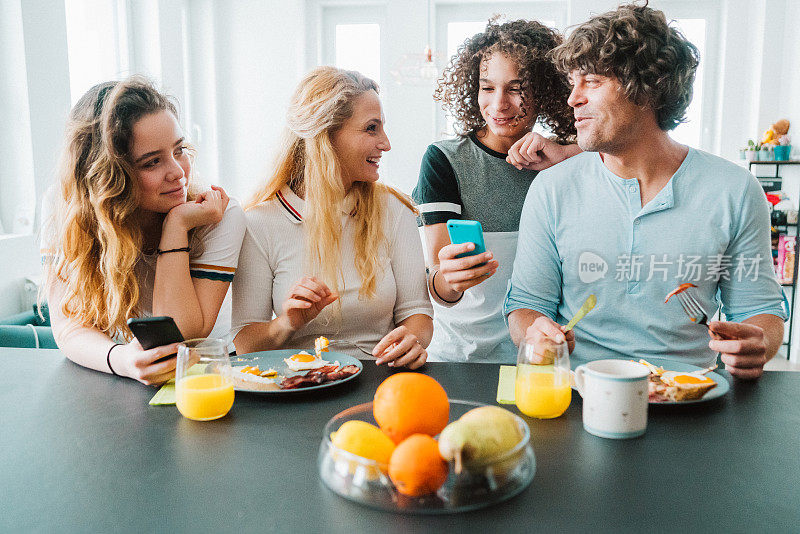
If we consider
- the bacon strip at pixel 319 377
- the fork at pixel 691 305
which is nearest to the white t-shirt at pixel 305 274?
the bacon strip at pixel 319 377

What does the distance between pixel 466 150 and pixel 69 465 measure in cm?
146

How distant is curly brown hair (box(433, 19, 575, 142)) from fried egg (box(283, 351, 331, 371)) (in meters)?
1.05

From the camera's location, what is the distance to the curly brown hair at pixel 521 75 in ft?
6.39

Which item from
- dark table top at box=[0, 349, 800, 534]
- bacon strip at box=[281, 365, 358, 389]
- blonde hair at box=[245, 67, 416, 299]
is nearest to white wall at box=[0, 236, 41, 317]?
blonde hair at box=[245, 67, 416, 299]

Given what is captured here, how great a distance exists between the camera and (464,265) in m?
1.40

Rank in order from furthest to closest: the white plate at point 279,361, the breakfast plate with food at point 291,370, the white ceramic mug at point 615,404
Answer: the white plate at point 279,361 → the breakfast plate with food at point 291,370 → the white ceramic mug at point 615,404

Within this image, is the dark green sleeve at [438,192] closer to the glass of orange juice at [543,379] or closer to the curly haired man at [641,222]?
the curly haired man at [641,222]

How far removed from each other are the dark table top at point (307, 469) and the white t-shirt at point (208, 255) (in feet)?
1.45

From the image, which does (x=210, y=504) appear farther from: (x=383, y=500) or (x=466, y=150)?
(x=466, y=150)

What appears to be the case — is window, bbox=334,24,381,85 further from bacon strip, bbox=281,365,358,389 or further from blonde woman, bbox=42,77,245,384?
bacon strip, bbox=281,365,358,389

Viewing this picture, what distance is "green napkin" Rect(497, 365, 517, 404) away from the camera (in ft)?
3.86

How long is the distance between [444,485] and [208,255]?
3.51ft

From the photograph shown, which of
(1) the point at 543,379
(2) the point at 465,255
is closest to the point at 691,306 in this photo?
(2) the point at 465,255

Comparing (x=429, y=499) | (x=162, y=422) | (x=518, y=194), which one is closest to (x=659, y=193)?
(x=518, y=194)
